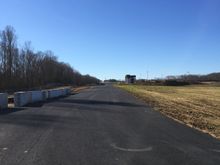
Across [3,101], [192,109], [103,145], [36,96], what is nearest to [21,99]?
[3,101]

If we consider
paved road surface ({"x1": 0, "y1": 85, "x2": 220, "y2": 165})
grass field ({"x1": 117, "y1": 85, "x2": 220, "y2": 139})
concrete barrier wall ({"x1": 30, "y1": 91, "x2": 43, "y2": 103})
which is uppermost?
concrete barrier wall ({"x1": 30, "y1": 91, "x2": 43, "y2": 103})

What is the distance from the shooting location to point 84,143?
10.5m

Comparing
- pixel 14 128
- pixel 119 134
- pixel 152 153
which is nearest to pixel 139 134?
pixel 119 134

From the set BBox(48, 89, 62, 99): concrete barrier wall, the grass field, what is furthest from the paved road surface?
BBox(48, 89, 62, 99): concrete barrier wall

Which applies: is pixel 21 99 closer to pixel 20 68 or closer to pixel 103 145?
pixel 103 145

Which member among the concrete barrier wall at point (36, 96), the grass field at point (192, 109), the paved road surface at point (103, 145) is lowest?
the grass field at point (192, 109)

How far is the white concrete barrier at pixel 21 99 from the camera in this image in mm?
26734

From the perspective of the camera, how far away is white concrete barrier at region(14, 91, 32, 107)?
26734 millimetres

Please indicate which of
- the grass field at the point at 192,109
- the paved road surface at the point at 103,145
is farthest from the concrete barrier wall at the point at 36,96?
the paved road surface at the point at 103,145

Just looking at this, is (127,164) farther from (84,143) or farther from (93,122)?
(93,122)

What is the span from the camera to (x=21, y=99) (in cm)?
2759

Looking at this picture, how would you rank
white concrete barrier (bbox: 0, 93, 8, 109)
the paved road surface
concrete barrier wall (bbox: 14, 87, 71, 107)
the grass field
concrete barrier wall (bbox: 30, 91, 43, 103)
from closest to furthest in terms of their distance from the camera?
the paved road surface → the grass field → white concrete barrier (bbox: 0, 93, 8, 109) → concrete barrier wall (bbox: 14, 87, 71, 107) → concrete barrier wall (bbox: 30, 91, 43, 103)

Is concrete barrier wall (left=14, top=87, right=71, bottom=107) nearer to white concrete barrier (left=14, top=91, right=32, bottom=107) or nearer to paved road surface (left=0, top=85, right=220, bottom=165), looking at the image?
white concrete barrier (left=14, top=91, right=32, bottom=107)

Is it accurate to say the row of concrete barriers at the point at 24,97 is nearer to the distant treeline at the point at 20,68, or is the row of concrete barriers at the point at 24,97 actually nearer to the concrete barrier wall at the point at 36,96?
the concrete barrier wall at the point at 36,96
